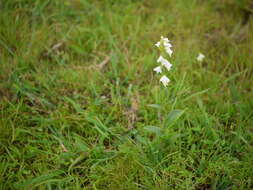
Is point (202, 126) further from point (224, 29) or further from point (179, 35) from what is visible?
point (224, 29)

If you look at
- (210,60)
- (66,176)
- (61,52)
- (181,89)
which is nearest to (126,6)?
(61,52)

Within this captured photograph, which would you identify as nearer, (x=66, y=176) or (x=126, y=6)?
(x=66, y=176)

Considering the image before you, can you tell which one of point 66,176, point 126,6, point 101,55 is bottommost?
point 66,176

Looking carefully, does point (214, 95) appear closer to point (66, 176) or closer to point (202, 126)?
point (202, 126)

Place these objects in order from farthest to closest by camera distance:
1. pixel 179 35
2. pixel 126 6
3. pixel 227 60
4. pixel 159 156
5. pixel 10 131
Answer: pixel 126 6 → pixel 179 35 → pixel 227 60 → pixel 10 131 → pixel 159 156

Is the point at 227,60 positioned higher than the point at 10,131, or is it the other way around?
the point at 227,60

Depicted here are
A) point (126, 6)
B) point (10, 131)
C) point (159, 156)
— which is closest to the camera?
point (159, 156)

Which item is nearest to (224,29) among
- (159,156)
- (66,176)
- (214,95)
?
(214,95)
